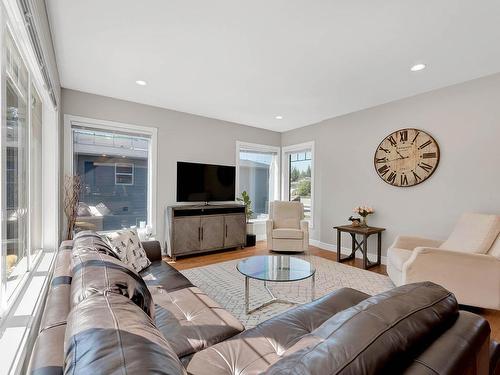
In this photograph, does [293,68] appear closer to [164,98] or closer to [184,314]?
[164,98]

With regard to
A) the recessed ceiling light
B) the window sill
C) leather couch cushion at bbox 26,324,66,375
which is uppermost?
the recessed ceiling light

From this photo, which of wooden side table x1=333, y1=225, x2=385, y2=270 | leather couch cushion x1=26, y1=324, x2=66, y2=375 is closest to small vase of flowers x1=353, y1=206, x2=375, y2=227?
wooden side table x1=333, y1=225, x2=385, y2=270

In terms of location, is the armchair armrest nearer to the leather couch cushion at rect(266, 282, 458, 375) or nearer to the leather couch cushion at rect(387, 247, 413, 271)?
the leather couch cushion at rect(387, 247, 413, 271)

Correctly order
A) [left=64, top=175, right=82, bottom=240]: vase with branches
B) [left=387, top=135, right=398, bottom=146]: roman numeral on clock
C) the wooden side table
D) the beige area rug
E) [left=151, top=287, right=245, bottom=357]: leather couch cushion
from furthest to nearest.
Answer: [left=387, top=135, right=398, bottom=146]: roman numeral on clock < the wooden side table < [left=64, top=175, right=82, bottom=240]: vase with branches < the beige area rug < [left=151, top=287, right=245, bottom=357]: leather couch cushion

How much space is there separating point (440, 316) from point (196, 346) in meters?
1.06

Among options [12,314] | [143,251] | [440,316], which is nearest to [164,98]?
[143,251]

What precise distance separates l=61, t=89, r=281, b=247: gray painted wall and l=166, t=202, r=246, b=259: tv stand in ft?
1.14

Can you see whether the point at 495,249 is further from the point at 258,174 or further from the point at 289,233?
the point at 258,174

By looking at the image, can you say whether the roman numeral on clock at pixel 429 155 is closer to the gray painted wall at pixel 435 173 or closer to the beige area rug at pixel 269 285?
the gray painted wall at pixel 435 173

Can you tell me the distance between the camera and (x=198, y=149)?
471 cm

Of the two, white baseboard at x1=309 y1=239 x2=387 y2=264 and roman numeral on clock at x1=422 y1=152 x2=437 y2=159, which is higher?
roman numeral on clock at x1=422 y1=152 x2=437 y2=159

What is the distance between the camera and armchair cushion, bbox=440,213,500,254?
8.42 ft

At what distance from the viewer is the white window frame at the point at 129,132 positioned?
3547mm

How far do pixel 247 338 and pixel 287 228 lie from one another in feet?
11.3
